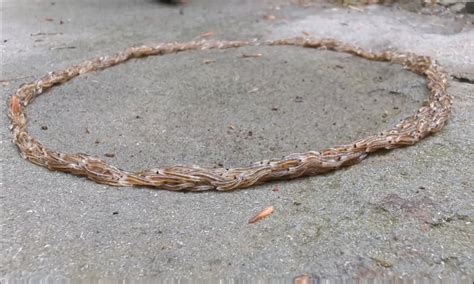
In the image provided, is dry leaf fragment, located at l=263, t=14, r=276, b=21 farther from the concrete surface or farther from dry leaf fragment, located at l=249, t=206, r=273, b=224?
dry leaf fragment, located at l=249, t=206, r=273, b=224

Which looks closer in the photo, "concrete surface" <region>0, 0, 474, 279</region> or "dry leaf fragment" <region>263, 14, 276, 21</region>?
"concrete surface" <region>0, 0, 474, 279</region>

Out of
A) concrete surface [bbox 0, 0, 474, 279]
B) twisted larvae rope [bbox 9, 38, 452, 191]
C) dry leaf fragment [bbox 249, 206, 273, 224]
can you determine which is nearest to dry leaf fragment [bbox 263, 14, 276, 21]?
concrete surface [bbox 0, 0, 474, 279]

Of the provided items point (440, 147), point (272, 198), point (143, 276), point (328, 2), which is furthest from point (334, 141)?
point (328, 2)

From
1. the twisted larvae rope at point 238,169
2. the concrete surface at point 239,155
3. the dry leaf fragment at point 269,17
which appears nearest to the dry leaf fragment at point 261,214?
the concrete surface at point 239,155

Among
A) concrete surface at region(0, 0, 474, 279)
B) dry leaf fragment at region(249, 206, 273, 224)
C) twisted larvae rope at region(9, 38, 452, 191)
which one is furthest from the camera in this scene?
twisted larvae rope at region(9, 38, 452, 191)

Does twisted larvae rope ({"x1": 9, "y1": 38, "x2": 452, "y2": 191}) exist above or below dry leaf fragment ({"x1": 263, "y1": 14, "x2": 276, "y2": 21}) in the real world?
above

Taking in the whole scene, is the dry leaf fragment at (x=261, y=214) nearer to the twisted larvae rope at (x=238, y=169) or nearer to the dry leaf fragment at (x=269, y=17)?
the twisted larvae rope at (x=238, y=169)
